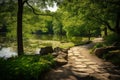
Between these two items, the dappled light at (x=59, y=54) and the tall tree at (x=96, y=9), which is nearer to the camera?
the dappled light at (x=59, y=54)

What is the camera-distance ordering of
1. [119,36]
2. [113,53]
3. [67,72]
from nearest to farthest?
[67,72], [113,53], [119,36]

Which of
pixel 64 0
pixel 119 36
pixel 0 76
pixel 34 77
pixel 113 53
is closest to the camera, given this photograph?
pixel 0 76

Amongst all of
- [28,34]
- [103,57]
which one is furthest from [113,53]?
[28,34]

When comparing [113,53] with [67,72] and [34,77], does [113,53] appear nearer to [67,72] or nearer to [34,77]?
[67,72]

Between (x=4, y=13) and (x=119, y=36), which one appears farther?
(x=119, y=36)

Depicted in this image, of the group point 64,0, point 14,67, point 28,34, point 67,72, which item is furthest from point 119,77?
point 28,34

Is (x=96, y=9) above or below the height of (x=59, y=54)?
above

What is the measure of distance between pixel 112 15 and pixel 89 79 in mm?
9116

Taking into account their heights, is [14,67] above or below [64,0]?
below

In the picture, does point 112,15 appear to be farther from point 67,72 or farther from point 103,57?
point 67,72

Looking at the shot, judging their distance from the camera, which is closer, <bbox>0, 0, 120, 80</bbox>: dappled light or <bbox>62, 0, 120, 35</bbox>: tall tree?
<bbox>0, 0, 120, 80</bbox>: dappled light

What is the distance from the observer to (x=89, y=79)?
7.17 metres

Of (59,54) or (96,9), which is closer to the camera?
(59,54)

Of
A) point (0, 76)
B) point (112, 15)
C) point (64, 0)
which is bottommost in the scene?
point (0, 76)
